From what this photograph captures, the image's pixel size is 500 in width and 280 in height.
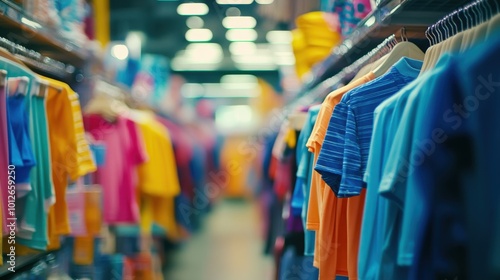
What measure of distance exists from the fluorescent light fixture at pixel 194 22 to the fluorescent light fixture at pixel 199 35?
0.18m

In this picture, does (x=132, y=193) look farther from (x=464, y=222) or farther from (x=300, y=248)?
(x=464, y=222)

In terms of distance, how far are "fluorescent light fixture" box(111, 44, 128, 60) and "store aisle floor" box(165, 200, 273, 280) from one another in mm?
1738

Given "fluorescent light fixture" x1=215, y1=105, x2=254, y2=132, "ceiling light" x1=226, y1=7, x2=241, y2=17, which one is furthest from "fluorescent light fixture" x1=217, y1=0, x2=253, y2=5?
"fluorescent light fixture" x1=215, y1=105, x2=254, y2=132

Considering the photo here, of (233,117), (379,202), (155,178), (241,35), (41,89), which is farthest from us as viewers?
(233,117)

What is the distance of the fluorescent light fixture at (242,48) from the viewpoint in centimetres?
619

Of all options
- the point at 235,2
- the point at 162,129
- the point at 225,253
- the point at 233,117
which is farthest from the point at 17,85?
the point at 233,117

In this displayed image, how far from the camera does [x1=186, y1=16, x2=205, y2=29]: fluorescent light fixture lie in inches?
179

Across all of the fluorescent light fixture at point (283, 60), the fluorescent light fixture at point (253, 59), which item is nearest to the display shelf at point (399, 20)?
the fluorescent light fixture at point (283, 60)

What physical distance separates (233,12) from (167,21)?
664mm

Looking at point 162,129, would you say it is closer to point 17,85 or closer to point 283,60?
point 17,85

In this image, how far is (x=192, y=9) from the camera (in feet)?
14.0

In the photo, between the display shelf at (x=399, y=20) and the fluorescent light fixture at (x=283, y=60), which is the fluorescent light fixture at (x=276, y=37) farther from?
the display shelf at (x=399, y=20)

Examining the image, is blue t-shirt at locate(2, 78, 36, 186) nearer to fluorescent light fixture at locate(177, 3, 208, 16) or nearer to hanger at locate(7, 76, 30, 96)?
hanger at locate(7, 76, 30, 96)

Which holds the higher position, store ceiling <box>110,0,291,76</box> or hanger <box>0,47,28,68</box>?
store ceiling <box>110,0,291,76</box>
